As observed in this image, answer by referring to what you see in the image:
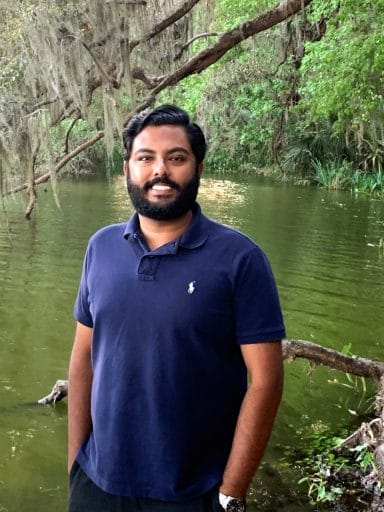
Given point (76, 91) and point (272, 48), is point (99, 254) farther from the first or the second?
point (272, 48)

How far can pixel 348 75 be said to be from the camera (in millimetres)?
9844

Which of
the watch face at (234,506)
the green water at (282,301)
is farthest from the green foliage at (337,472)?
the watch face at (234,506)

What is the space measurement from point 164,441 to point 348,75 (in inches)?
361

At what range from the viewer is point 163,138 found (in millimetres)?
1785

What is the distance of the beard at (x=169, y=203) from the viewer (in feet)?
5.81

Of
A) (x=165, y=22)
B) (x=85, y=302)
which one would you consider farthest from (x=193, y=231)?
(x=165, y=22)

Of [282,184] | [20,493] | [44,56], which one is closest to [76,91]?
[44,56]

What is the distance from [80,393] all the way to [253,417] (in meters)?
0.57

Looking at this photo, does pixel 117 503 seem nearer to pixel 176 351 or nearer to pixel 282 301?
pixel 176 351

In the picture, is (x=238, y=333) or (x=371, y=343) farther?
(x=371, y=343)

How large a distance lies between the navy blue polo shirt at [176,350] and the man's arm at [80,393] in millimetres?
167

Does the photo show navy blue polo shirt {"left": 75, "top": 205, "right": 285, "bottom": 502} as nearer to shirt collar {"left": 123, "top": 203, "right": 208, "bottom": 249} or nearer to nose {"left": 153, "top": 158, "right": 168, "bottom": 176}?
shirt collar {"left": 123, "top": 203, "right": 208, "bottom": 249}

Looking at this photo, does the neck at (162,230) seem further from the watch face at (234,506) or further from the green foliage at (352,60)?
the green foliage at (352,60)

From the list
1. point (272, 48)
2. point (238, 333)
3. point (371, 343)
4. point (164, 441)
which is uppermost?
point (272, 48)
